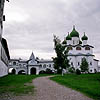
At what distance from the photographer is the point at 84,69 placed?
5759cm

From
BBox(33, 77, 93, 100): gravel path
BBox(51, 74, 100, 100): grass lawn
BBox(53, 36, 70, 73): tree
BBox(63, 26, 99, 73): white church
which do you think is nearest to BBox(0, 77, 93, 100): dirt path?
BBox(33, 77, 93, 100): gravel path

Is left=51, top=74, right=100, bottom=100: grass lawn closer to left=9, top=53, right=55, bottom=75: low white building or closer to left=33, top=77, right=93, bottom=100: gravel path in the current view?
left=33, top=77, right=93, bottom=100: gravel path

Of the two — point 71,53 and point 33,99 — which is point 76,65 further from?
point 33,99

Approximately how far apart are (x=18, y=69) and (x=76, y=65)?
1087 inches

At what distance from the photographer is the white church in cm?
6956

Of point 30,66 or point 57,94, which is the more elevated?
point 30,66

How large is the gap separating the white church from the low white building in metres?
13.6

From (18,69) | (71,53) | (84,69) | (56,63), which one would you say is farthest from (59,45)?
(18,69)

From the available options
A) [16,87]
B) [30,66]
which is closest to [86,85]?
[16,87]

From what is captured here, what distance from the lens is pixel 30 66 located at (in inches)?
2965

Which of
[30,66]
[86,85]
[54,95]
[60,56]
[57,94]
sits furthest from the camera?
[30,66]

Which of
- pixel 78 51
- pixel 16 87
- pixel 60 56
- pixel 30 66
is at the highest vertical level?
pixel 78 51

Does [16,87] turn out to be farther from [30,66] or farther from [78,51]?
[30,66]

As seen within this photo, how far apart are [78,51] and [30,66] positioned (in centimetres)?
2296
